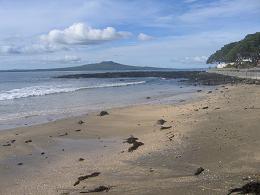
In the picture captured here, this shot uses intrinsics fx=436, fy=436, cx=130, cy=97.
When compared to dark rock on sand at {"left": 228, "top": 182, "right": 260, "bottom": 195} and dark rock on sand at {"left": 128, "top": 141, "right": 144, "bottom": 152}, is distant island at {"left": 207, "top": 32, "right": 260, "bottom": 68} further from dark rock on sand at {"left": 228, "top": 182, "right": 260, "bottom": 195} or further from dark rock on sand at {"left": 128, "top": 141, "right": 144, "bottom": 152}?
dark rock on sand at {"left": 228, "top": 182, "right": 260, "bottom": 195}

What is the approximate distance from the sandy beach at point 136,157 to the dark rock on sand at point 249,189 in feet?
0.72

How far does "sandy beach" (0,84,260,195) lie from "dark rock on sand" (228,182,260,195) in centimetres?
22

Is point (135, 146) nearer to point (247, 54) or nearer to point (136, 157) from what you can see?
point (136, 157)

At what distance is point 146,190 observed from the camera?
848cm

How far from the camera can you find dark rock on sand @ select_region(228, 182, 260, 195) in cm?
752

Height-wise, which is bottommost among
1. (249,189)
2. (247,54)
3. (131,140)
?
(131,140)

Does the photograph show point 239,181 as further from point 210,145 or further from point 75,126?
point 75,126

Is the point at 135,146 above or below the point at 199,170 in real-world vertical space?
below

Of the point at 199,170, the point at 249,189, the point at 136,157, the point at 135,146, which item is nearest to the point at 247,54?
the point at 135,146

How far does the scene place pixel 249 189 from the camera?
24.9 ft

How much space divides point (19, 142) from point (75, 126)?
4.15 metres

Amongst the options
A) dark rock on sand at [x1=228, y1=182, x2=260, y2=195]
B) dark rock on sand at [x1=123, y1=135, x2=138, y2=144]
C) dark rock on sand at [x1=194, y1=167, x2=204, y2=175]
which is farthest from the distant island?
dark rock on sand at [x1=228, y1=182, x2=260, y2=195]

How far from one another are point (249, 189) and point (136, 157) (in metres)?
4.64

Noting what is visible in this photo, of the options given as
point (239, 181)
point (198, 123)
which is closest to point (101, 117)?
point (198, 123)
